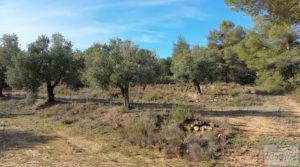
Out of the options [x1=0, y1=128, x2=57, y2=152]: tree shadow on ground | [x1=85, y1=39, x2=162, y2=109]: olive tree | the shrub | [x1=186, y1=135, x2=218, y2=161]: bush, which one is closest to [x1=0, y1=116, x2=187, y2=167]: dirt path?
[x1=0, y1=128, x2=57, y2=152]: tree shadow on ground

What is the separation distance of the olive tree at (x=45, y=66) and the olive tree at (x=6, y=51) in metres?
4.85

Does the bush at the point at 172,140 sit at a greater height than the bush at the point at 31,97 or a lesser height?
lesser

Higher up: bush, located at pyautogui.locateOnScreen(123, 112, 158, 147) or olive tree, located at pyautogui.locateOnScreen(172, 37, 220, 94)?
olive tree, located at pyautogui.locateOnScreen(172, 37, 220, 94)

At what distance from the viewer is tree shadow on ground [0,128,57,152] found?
1180 cm

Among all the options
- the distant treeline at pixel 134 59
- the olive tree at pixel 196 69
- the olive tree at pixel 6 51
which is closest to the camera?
the distant treeline at pixel 134 59

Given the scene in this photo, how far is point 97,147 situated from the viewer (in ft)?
38.3

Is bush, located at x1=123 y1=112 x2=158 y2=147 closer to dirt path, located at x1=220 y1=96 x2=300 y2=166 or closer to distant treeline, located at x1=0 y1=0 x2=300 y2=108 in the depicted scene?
dirt path, located at x1=220 y1=96 x2=300 y2=166

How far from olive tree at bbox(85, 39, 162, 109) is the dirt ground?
3.69 metres

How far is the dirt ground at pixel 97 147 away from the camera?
973 centimetres

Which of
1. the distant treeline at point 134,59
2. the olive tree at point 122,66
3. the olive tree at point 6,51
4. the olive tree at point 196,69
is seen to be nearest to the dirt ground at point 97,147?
the distant treeline at point 134,59

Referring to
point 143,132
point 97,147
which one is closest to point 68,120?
point 97,147

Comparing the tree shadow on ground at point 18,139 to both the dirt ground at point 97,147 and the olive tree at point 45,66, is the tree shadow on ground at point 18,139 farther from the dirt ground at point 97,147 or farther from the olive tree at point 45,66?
the olive tree at point 45,66

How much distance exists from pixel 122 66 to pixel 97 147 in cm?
639

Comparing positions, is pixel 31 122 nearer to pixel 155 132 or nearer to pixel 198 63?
pixel 155 132
